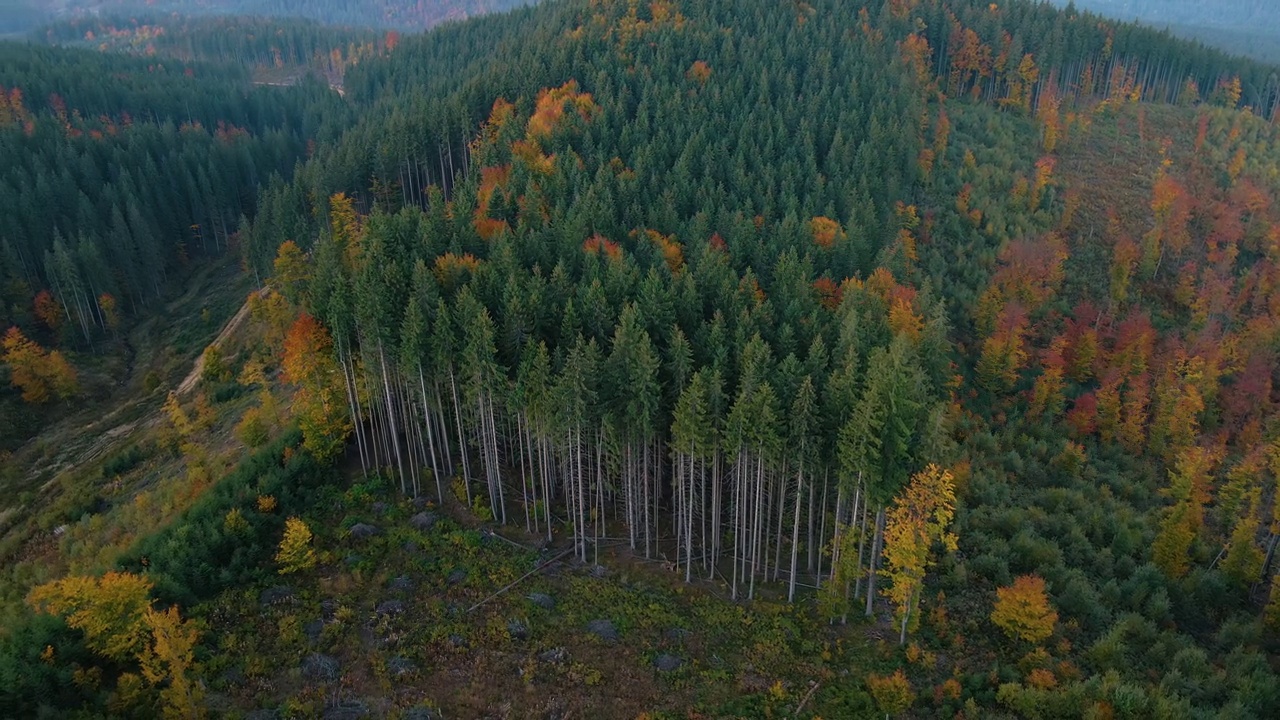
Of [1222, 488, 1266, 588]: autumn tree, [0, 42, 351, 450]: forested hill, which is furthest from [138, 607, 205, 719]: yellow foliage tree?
[1222, 488, 1266, 588]: autumn tree

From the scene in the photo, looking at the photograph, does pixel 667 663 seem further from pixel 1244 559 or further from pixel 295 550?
pixel 1244 559

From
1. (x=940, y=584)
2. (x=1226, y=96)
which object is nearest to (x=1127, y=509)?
(x=940, y=584)

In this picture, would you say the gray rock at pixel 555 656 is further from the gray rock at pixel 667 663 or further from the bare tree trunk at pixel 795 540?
the bare tree trunk at pixel 795 540

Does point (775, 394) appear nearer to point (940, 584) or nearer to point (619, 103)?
point (940, 584)

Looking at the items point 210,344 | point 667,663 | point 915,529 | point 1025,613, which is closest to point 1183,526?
point 1025,613

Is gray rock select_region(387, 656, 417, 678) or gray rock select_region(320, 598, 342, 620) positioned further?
gray rock select_region(320, 598, 342, 620)

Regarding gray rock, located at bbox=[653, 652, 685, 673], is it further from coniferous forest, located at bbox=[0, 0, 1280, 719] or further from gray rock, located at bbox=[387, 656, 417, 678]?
gray rock, located at bbox=[387, 656, 417, 678]
